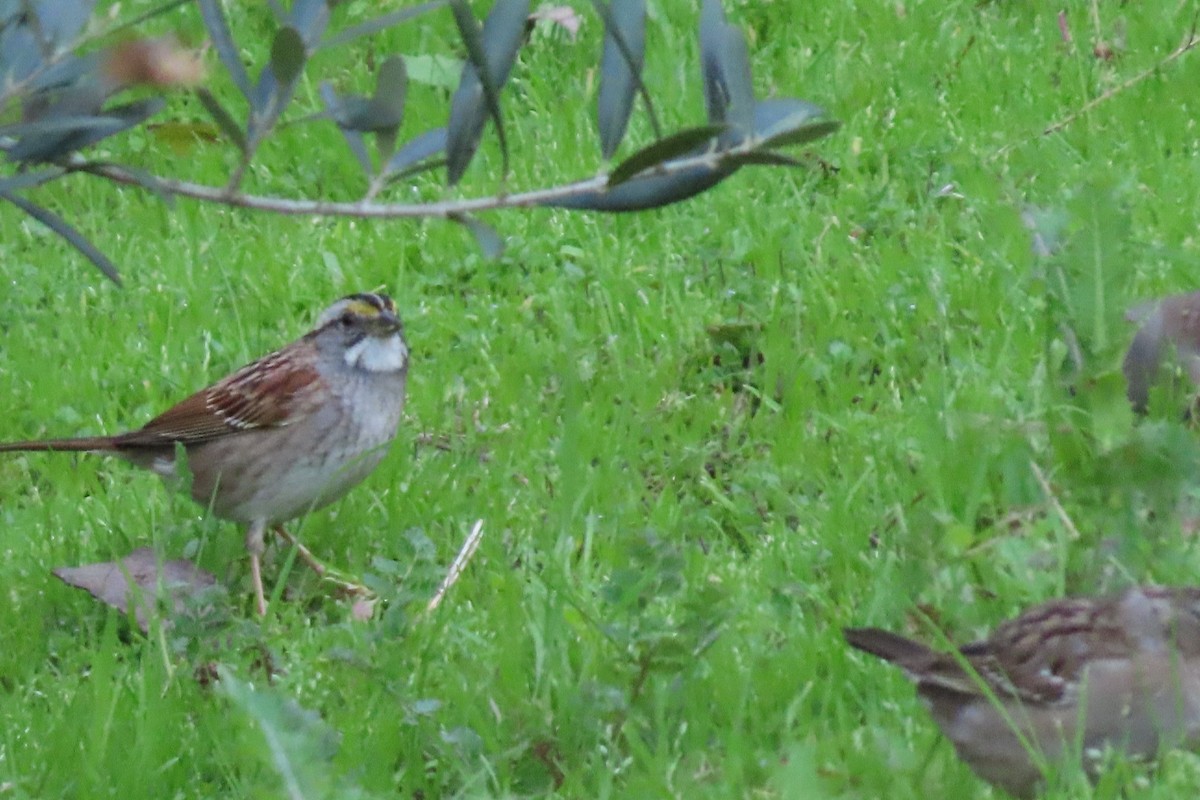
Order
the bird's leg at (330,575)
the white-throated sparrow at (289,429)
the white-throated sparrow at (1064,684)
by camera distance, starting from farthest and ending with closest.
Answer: the white-throated sparrow at (289,429)
the bird's leg at (330,575)
the white-throated sparrow at (1064,684)

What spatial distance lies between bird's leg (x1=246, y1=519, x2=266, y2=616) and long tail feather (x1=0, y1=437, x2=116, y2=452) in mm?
471

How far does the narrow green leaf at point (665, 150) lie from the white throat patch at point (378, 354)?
110 inches

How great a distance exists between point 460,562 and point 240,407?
1001 mm

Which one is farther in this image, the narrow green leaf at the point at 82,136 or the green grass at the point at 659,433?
the green grass at the point at 659,433

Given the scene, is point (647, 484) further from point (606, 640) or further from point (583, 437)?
point (606, 640)

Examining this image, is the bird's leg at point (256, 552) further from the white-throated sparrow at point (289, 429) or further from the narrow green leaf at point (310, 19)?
the narrow green leaf at point (310, 19)

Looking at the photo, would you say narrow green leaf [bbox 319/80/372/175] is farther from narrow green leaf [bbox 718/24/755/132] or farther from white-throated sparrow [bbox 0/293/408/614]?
white-throated sparrow [bbox 0/293/408/614]

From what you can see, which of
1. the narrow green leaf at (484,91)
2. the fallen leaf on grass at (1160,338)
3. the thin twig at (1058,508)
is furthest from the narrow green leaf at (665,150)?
the fallen leaf on grass at (1160,338)

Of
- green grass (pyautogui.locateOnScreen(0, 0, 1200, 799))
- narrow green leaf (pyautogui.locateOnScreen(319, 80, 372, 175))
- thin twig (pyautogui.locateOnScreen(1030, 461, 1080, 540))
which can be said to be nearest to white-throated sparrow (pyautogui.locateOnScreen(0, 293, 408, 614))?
green grass (pyautogui.locateOnScreen(0, 0, 1200, 799))

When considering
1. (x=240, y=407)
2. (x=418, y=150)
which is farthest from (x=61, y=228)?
(x=240, y=407)

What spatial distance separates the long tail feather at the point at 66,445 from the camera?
17.9 feet

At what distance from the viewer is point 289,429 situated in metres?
5.49

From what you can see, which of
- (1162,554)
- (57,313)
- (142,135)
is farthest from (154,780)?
(142,135)

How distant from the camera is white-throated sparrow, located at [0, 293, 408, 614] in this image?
5398 mm
